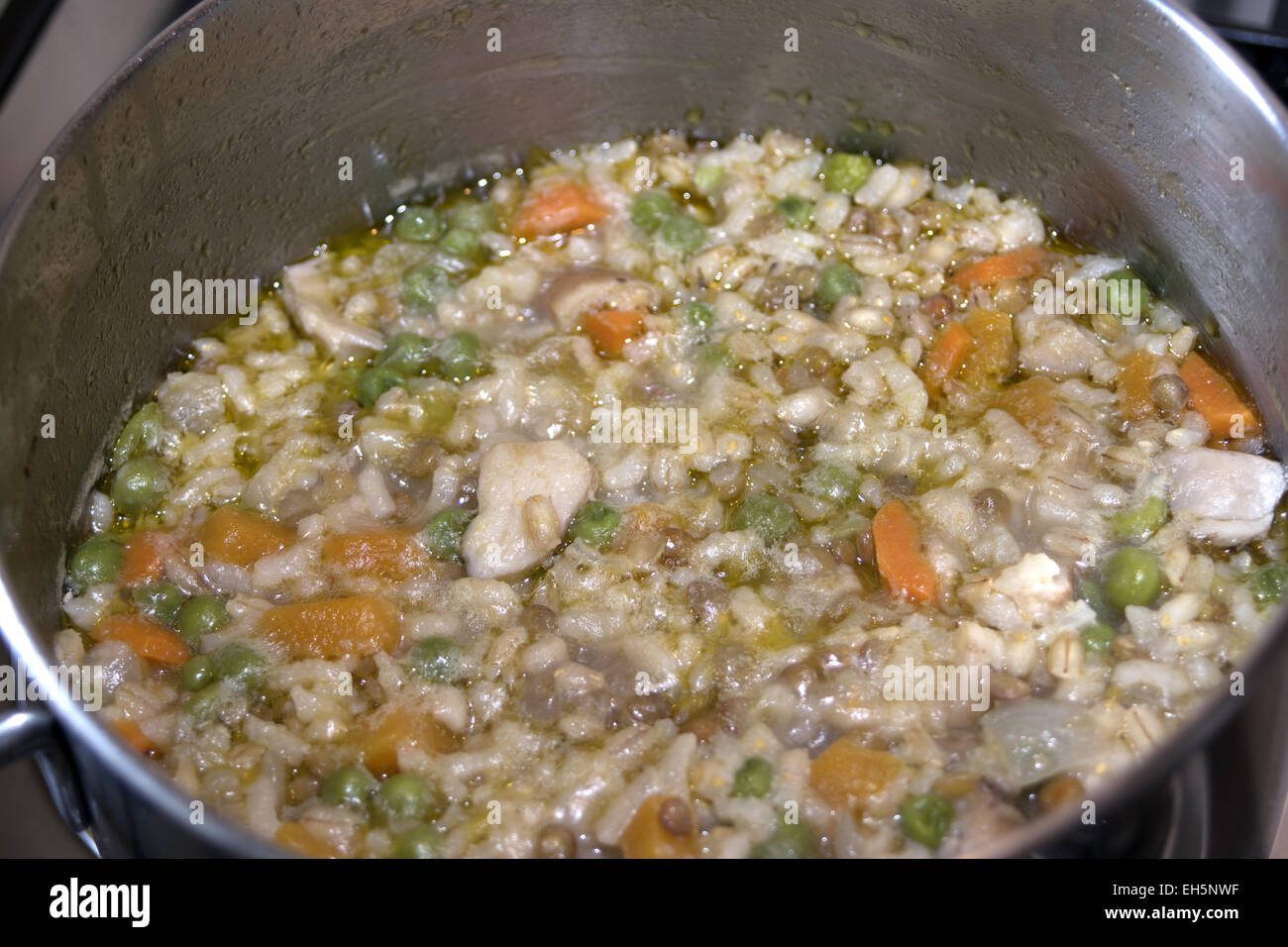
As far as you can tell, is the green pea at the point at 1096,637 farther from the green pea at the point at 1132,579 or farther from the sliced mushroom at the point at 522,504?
the sliced mushroom at the point at 522,504

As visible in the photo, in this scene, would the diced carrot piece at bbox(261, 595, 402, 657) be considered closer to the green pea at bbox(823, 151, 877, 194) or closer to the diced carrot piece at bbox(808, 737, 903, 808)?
the diced carrot piece at bbox(808, 737, 903, 808)

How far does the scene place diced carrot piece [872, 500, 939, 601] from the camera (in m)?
2.55

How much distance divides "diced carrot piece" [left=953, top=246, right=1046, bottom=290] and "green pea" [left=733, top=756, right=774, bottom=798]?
4.68 ft

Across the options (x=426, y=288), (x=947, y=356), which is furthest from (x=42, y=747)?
(x=947, y=356)

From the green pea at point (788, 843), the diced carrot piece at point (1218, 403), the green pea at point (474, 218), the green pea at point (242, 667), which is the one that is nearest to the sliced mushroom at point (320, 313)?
the green pea at point (474, 218)

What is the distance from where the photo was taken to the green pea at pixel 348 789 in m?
2.26

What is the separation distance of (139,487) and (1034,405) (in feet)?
6.47

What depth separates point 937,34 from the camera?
9.96 ft

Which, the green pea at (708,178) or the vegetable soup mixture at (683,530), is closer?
the vegetable soup mixture at (683,530)

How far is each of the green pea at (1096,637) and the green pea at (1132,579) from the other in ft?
0.31

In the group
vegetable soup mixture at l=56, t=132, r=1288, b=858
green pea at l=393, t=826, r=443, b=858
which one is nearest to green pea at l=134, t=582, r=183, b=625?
vegetable soup mixture at l=56, t=132, r=1288, b=858

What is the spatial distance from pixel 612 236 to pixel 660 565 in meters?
1.03

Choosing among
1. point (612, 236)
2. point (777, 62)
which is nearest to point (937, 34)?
point (777, 62)
